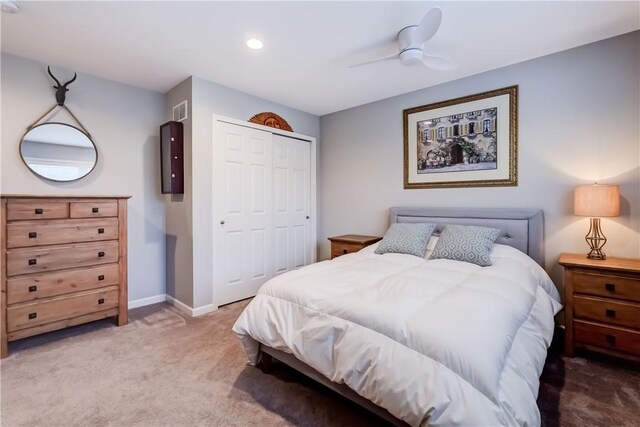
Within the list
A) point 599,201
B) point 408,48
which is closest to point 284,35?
point 408,48

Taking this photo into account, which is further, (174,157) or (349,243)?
(349,243)

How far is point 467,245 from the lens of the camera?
250cm

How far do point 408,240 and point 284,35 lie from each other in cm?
209

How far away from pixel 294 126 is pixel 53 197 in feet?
9.03

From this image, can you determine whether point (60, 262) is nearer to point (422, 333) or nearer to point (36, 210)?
point (36, 210)

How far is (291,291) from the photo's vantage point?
6.02 ft

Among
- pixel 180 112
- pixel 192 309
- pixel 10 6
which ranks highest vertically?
pixel 10 6

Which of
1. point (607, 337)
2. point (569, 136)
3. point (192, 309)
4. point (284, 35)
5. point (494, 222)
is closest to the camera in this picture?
point (607, 337)

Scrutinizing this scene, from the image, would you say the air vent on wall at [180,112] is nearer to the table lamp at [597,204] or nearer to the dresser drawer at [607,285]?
the table lamp at [597,204]

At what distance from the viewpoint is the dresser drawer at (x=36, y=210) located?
226cm

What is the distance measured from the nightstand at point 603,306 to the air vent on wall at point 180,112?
3.71m

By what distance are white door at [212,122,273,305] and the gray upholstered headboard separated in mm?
2055

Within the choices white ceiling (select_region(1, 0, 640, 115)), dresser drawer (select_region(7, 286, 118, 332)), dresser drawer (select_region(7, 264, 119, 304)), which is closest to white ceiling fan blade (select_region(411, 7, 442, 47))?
white ceiling (select_region(1, 0, 640, 115))

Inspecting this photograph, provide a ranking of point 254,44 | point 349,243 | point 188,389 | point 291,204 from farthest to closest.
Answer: point 291,204, point 349,243, point 254,44, point 188,389
